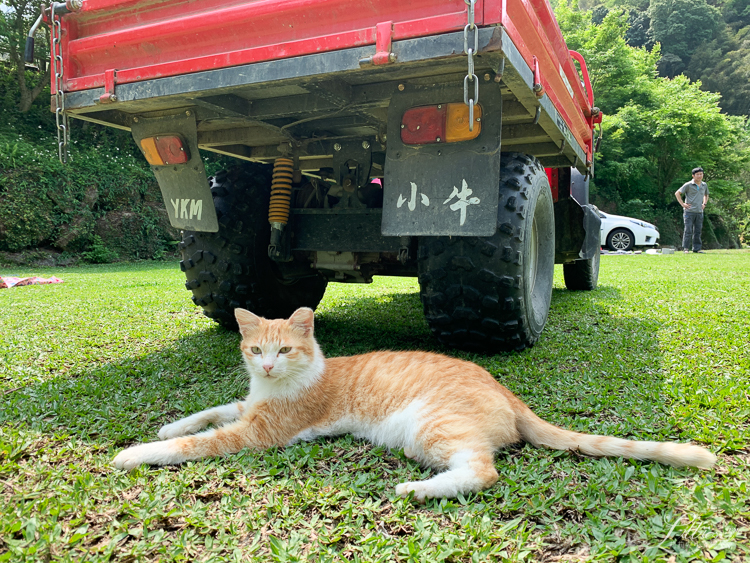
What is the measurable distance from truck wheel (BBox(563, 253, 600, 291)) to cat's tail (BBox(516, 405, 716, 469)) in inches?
174

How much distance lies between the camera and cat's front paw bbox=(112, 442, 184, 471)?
1607mm

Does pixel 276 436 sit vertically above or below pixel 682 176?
below

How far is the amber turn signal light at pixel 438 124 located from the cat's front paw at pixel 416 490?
148cm

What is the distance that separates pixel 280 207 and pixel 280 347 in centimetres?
125

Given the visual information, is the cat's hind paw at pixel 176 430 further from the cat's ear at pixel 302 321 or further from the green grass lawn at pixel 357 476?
the cat's ear at pixel 302 321

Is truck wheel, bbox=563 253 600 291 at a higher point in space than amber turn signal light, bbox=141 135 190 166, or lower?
lower

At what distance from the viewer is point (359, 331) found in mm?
3758

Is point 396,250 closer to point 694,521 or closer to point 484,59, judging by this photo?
point 484,59

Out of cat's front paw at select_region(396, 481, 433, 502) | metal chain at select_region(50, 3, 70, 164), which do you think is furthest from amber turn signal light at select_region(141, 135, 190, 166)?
cat's front paw at select_region(396, 481, 433, 502)

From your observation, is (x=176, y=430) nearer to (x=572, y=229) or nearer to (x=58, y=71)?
(x=58, y=71)

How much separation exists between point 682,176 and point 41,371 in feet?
93.4

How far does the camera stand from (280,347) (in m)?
2.08

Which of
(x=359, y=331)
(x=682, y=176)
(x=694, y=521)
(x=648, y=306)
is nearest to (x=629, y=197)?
(x=682, y=176)

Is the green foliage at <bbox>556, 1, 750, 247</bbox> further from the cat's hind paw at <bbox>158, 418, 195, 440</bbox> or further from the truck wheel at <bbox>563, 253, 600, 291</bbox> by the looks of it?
the cat's hind paw at <bbox>158, 418, 195, 440</bbox>
